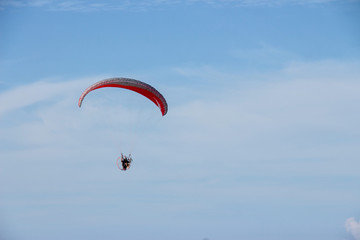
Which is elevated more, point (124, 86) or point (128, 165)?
point (124, 86)

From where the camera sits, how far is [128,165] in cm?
9569

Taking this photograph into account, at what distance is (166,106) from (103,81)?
803 cm

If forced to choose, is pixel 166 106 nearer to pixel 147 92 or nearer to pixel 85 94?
pixel 147 92

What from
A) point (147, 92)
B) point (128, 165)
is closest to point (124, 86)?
point (147, 92)

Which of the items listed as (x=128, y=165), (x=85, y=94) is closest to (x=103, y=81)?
(x=85, y=94)

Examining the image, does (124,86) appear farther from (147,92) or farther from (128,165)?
(128,165)

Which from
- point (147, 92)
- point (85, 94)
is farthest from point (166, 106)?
point (85, 94)

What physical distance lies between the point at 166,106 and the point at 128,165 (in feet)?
25.1

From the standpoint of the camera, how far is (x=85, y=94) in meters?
92.2

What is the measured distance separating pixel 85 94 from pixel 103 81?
2.38 meters

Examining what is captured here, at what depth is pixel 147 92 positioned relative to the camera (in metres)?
94.2

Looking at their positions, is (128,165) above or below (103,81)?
below

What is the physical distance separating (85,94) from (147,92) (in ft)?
22.1

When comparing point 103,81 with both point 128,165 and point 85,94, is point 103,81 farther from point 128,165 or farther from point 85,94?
point 128,165
